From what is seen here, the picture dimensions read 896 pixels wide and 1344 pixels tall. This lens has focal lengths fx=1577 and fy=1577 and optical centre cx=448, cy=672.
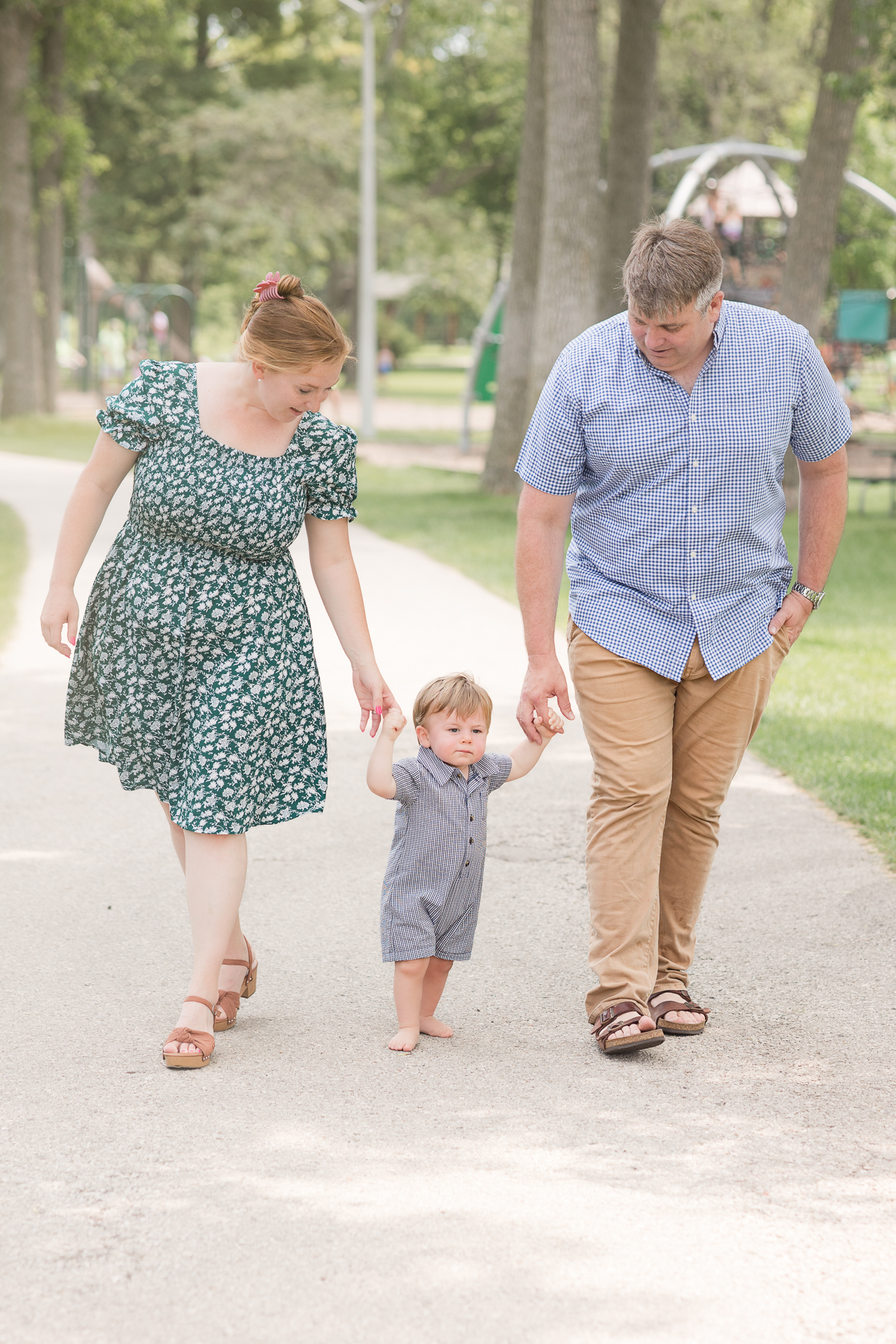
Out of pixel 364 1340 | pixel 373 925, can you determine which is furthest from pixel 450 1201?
pixel 373 925

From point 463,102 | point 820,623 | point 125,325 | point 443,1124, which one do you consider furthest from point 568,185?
point 463,102

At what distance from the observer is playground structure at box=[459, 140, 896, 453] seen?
2294cm

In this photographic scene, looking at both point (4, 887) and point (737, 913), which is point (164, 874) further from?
point (737, 913)

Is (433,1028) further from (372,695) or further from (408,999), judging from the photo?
(372,695)

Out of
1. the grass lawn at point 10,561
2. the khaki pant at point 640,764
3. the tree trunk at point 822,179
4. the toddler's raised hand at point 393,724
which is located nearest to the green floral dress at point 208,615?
the toddler's raised hand at point 393,724

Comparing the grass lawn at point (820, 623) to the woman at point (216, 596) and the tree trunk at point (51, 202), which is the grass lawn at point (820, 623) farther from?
the tree trunk at point (51, 202)

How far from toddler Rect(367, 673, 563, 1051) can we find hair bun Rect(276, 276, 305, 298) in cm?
97

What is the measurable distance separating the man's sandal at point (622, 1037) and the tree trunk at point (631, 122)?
15.1 metres

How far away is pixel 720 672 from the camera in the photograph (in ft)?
12.5

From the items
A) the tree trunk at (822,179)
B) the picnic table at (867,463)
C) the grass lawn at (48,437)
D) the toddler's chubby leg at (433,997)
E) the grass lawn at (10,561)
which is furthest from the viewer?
the grass lawn at (48,437)

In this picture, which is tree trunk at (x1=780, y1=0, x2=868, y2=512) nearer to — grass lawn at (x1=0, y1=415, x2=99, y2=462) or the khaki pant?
grass lawn at (x1=0, y1=415, x2=99, y2=462)

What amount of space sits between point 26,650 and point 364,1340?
733cm

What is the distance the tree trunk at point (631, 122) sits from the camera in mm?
17875

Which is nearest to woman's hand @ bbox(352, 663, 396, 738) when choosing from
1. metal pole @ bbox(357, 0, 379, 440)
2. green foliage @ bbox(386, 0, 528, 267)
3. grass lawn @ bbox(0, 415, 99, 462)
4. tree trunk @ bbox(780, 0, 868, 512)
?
tree trunk @ bbox(780, 0, 868, 512)
